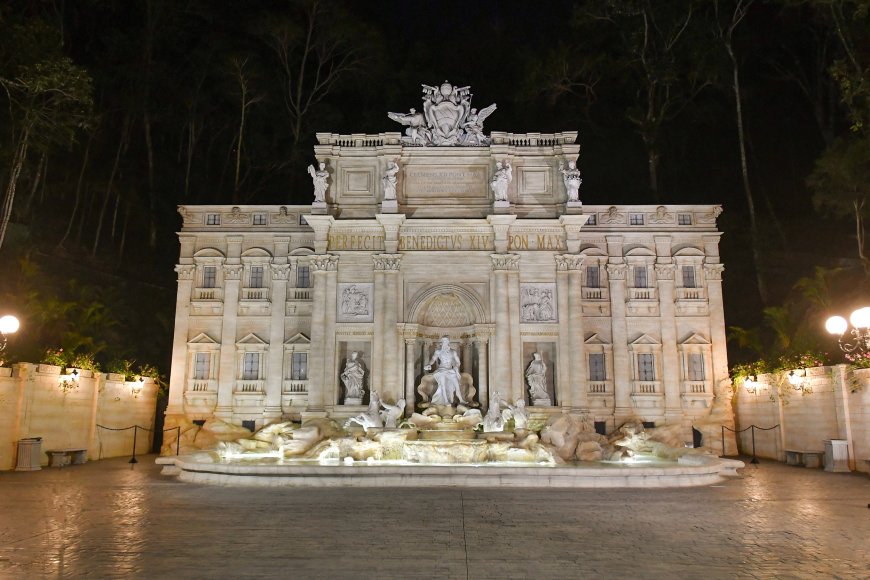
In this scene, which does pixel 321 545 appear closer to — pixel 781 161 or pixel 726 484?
pixel 726 484

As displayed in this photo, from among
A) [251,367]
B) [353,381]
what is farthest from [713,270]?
[251,367]

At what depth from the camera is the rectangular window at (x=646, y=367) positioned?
31.5m

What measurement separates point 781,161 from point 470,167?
25.2m

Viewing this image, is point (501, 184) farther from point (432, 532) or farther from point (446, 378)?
point (432, 532)

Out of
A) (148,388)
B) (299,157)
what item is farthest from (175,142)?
(148,388)

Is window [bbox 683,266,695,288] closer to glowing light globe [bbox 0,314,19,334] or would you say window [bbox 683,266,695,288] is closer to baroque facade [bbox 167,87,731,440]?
baroque facade [bbox 167,87,731,440]

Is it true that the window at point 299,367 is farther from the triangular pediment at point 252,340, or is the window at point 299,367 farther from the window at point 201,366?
the window at point 201,366

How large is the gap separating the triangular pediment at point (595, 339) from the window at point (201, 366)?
722 inches

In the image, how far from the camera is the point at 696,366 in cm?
3152

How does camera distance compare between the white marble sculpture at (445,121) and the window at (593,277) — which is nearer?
the white marble sculpture at (445,121)

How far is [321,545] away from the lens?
11.1m

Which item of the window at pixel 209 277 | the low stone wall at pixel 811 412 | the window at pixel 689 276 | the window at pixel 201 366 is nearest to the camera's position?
the low stone wall at pixel 811 412

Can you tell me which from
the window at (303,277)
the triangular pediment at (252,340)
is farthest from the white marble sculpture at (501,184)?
the triangular pediment at (252,340)

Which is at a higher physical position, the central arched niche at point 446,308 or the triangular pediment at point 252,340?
the central arched niche at point 446,308
